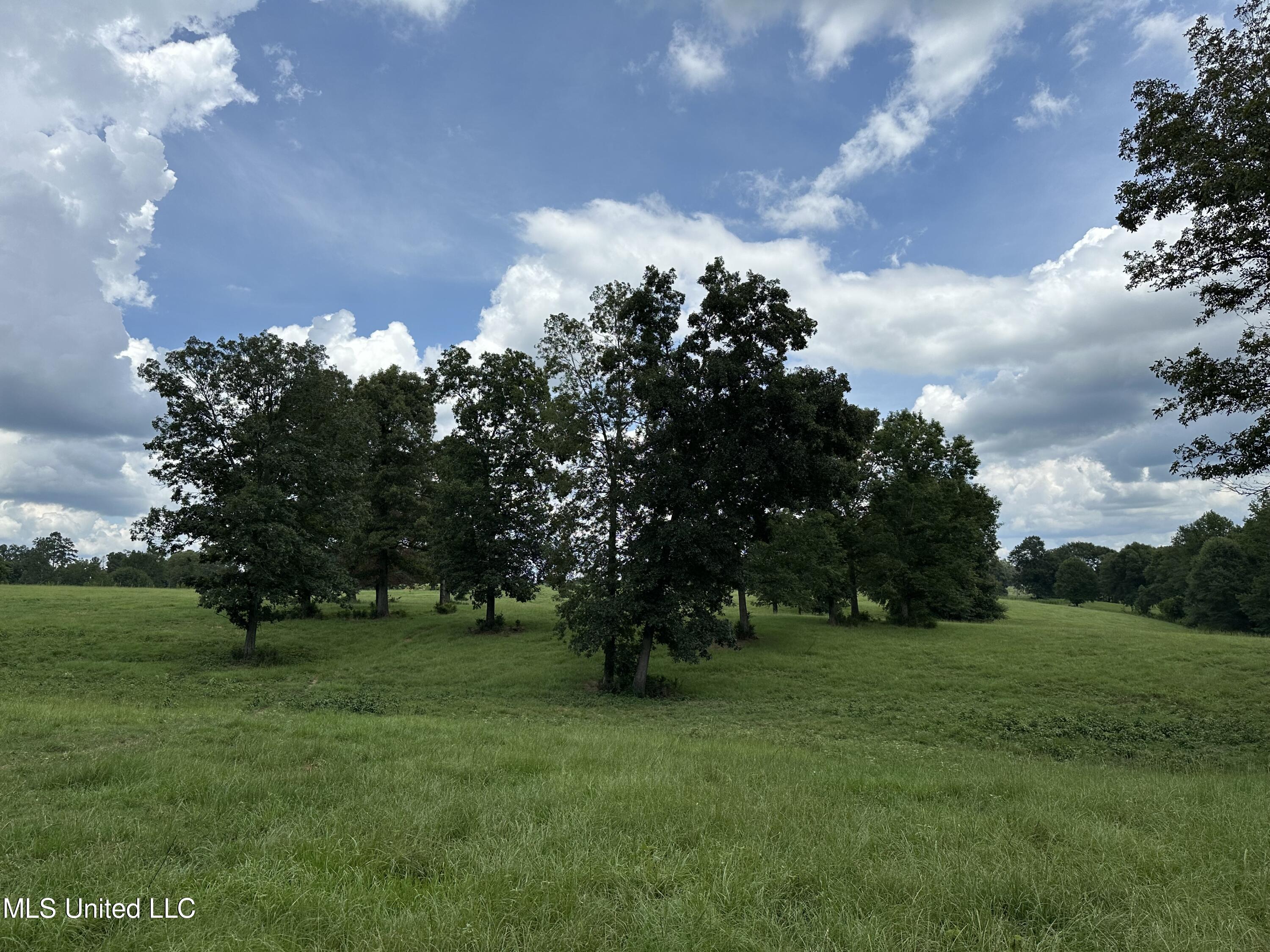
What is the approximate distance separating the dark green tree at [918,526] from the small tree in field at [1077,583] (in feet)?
273

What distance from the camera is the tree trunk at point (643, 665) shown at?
25188 millimetres

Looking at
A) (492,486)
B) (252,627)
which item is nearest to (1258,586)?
(492,486)

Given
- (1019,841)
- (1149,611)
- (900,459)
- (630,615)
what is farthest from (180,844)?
(1149,611)

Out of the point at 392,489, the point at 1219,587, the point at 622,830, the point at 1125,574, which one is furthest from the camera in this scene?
the point at 1125,574

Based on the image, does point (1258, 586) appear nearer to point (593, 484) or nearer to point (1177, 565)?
point (1177, 565)

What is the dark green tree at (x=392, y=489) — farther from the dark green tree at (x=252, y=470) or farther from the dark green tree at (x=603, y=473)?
the dark green tree at (x=603, y=473)

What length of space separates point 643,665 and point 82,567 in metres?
168

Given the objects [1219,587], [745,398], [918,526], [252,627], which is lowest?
[252,627]

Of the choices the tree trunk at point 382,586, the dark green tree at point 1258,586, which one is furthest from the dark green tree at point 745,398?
the dark green tree at point 1258,586

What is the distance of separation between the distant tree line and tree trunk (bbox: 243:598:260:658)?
0.11 m

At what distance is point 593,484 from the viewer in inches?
1013

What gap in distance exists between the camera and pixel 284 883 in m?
4.68

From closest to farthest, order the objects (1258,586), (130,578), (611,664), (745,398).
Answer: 1. (745,398)
2. (611,664)
3. (1258,586)
4. (130,578)

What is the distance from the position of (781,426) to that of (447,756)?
17.1m
